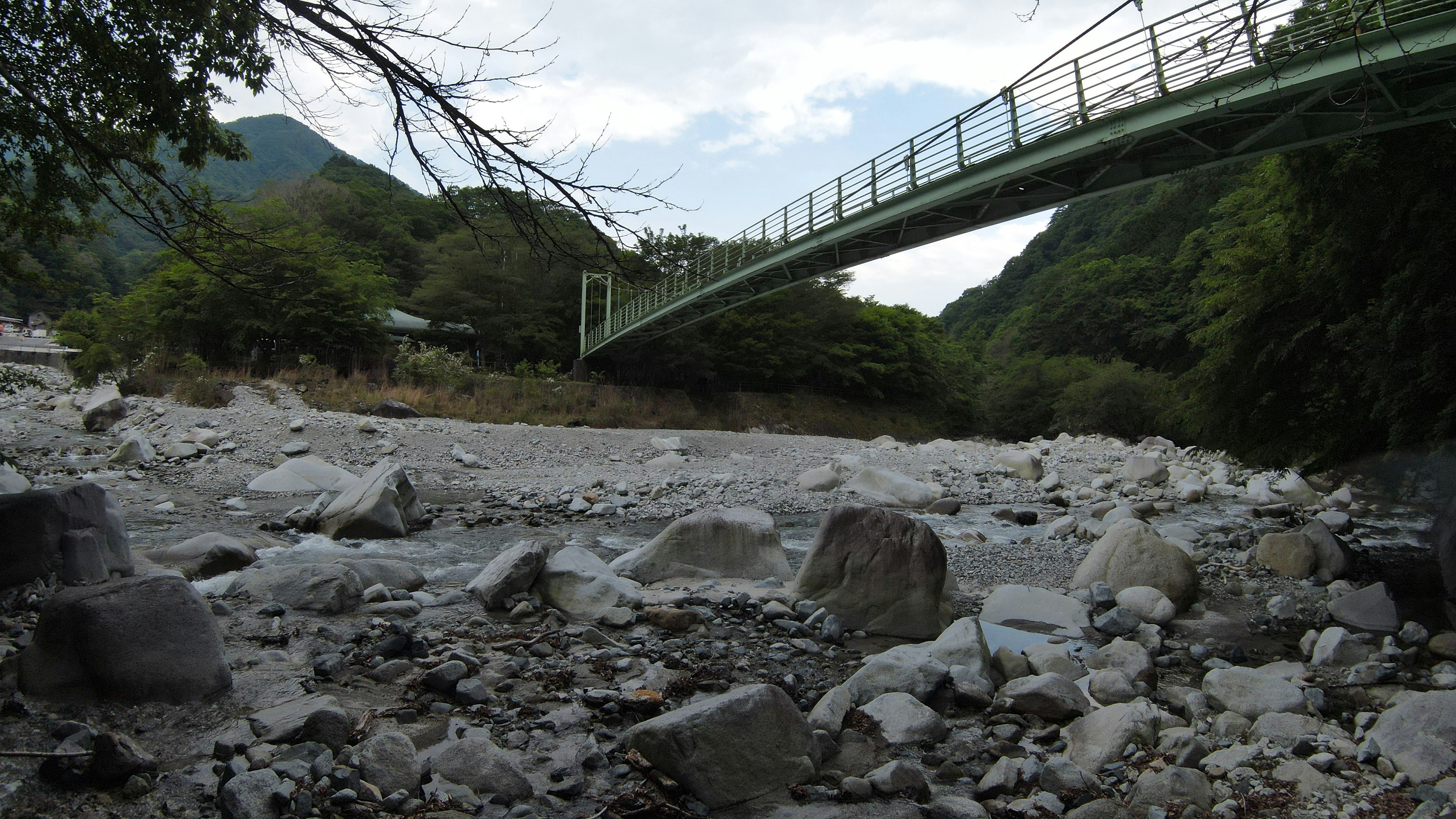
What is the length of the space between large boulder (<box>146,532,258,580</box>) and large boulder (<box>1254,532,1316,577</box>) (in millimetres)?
9566

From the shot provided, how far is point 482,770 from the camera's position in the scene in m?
2.84

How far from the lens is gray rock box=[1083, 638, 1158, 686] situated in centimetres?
447

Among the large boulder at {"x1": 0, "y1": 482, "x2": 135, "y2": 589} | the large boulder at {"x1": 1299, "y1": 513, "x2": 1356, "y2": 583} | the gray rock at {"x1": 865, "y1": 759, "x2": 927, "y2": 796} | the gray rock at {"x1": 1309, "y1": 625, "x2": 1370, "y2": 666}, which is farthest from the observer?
the large boulder at {"x1": 1299, "y1": 513, "x2": 1356, "y2": 583}

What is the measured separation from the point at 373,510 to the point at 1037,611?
676 cm

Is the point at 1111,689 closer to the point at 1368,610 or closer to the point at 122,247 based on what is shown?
the point at 1368,610

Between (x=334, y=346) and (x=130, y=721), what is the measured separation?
76.6 feet

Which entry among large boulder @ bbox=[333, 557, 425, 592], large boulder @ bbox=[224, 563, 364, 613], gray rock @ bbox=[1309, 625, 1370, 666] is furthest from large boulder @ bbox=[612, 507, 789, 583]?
gray rock @ bbox=[1309, 625, 1370, 666]

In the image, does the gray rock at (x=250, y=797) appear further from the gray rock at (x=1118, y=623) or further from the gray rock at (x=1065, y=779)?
the gray rock at (x=1118, y=623)

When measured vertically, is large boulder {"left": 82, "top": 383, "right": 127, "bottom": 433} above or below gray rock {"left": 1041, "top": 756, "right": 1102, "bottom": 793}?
above

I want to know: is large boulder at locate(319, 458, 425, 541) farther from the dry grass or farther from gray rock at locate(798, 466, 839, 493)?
the dry grass

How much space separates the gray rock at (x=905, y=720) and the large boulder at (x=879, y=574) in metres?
1.51

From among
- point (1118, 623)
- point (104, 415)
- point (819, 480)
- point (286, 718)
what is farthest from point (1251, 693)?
point (104, 415)

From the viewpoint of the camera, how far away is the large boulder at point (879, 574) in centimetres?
534

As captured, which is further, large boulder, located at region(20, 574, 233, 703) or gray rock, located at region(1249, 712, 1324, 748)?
gray rock, located at region(1249, 712, 1324, 748)
